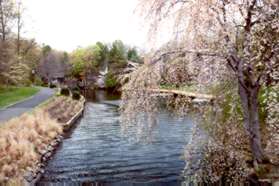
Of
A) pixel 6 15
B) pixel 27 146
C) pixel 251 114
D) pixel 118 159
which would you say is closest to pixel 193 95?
pixel 251 114

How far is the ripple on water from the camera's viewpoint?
11.7 metres

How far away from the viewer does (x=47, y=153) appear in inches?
595

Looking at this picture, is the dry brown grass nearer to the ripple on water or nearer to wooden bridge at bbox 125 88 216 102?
the ripple on water

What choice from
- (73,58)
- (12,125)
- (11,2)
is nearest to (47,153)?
(12,125)

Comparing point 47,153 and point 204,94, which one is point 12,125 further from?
point 204,94

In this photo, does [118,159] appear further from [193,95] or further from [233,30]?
[233,30]

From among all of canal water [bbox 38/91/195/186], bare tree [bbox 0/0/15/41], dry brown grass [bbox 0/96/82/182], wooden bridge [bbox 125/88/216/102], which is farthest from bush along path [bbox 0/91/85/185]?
bare tree [bbox 0/0/15/41]

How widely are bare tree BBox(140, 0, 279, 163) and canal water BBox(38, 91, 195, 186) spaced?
207cm

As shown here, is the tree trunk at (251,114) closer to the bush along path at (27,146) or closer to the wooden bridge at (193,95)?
the wooden bridge at (193,95)

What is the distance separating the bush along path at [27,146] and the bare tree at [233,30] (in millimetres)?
6125

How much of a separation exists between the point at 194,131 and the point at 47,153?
8.81 m

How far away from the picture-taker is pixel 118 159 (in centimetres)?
1411

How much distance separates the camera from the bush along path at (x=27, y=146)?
1125 centimetres

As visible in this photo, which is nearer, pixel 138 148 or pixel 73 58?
pixel 138 148
